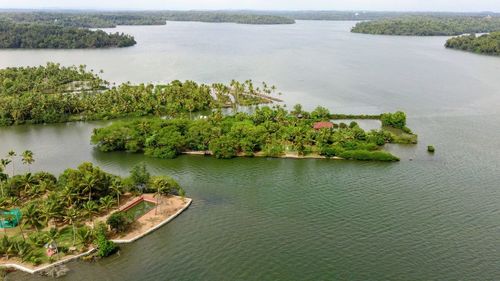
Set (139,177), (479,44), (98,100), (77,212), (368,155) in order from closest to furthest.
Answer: (77,212) < (139,177) < (368,155) < (98,100) < (479,44)

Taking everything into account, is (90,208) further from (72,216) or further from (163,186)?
(163,186)

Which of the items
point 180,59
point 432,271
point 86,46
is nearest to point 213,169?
point 432,271

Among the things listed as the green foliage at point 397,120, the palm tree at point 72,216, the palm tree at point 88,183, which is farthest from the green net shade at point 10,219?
the green foliage at point 397,120

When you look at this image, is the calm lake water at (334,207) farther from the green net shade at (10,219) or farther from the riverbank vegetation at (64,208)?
the green net shade at (10,219)

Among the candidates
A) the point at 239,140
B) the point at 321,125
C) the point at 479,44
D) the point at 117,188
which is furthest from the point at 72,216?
the point at 479,44

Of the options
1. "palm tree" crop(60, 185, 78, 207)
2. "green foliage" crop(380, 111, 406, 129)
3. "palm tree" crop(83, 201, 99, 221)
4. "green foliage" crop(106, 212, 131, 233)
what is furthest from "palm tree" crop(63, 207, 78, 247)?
"green foliage" crop(380, 111, 406, 129)

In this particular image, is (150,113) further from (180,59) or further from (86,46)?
(86,46)
